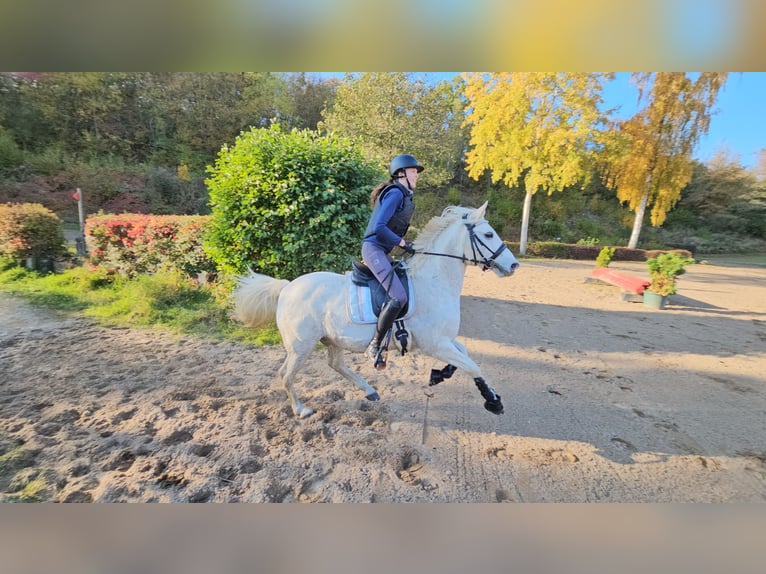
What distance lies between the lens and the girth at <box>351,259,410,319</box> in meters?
2.41

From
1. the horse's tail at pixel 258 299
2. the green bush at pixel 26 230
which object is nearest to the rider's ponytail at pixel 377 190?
the horse's tail at pixel 258 299

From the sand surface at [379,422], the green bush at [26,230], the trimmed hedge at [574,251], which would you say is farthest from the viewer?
the trimmed hedge at [574,251]

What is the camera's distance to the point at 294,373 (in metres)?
2.66

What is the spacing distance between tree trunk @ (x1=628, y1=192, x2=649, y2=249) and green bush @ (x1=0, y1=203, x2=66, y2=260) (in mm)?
10502

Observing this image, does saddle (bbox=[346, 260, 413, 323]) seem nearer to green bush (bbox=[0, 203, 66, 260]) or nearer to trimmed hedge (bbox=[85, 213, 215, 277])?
trimmed hedge (bbox=[85, 213, 215, 277])

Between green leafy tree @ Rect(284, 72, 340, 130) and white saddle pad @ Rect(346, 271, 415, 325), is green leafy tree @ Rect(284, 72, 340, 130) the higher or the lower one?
the higher one

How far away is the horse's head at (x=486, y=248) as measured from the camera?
2324 millimetres

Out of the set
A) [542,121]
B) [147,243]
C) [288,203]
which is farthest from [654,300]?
[147,243]

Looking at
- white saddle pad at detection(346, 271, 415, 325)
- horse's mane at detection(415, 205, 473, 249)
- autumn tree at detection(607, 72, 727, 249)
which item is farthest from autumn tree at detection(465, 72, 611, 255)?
white saddle pad at detection(346, 271, 415, 325)

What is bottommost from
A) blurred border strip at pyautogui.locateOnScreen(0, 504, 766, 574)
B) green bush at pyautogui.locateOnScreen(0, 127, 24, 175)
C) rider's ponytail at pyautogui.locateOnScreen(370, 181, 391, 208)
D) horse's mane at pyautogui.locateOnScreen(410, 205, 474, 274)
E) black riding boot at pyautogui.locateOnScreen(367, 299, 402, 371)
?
blurred border strip at pyautogui.locateOnScreen(0, 504, 766, 574)

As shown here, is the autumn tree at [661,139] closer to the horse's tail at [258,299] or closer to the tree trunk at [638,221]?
the tree trunk at [638,221]

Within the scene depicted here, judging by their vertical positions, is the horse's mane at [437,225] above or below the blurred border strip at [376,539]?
above
